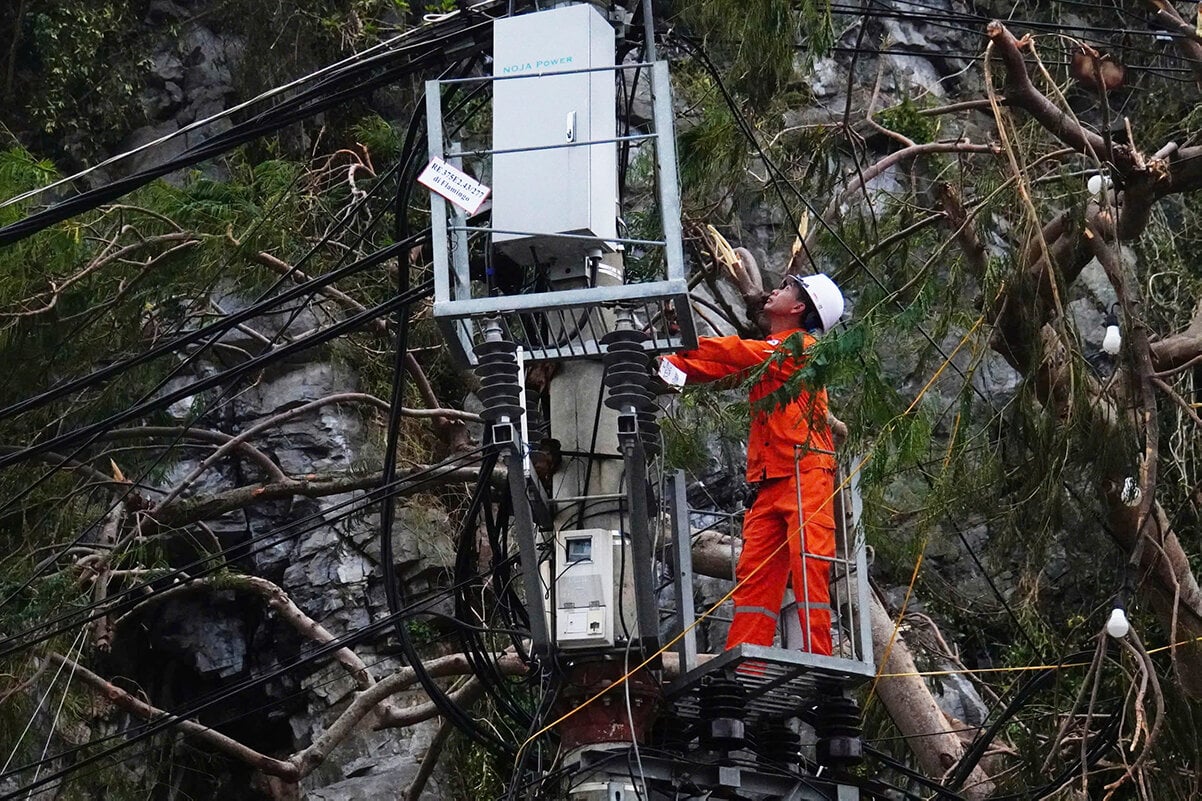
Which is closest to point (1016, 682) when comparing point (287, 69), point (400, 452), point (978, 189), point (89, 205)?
point (978, 189)

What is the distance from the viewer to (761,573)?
19.6 ft

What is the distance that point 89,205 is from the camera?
5699 mm

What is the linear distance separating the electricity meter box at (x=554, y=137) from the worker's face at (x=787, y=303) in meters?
1.13

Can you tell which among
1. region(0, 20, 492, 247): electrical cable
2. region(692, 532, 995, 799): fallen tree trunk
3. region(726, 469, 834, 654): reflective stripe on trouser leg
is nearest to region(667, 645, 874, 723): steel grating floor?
region(726, 469, 834, 654): reflective stripe on trouser leg

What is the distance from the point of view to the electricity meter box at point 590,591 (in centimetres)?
528

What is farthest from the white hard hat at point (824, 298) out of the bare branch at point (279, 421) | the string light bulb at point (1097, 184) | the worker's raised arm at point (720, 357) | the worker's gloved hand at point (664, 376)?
the bare branch at point (279, 421)

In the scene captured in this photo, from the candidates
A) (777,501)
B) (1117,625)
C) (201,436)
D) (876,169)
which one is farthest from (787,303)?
(201,436)

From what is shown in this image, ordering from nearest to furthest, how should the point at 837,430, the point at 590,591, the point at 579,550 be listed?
the point at 590,591 < the point at 579,550 < the point at 837,430

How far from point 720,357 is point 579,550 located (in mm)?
902

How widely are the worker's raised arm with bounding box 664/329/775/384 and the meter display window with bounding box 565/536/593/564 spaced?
0.75m

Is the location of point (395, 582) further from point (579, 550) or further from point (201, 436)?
point (201, 436)

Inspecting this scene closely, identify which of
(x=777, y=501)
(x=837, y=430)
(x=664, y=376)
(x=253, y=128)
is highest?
(x=253, y=128)

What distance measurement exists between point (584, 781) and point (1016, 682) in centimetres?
349

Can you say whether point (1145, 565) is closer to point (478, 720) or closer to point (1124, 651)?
point (1124, 651)
